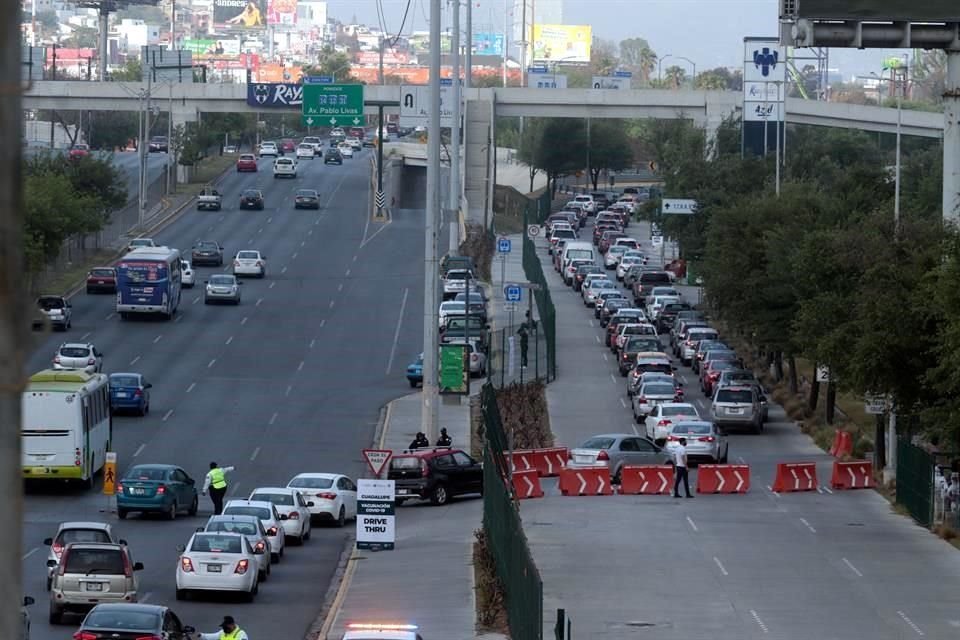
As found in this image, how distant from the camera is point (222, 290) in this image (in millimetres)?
74312

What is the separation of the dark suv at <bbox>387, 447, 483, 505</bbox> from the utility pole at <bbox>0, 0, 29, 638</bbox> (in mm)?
32851

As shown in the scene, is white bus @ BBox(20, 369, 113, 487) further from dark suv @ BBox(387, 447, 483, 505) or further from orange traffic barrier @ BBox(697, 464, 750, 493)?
orange traffic barrier @ BBox(697, 464, 750, 493)

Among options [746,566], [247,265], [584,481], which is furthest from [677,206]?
[746,566]

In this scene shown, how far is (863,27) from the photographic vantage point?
38.7m

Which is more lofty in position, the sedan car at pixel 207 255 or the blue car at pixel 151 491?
the sedan car at pixel 207 255

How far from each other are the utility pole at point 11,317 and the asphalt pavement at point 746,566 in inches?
718

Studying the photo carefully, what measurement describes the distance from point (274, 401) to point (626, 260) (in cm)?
4115

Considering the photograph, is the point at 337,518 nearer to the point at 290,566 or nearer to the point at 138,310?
the point at 290,566

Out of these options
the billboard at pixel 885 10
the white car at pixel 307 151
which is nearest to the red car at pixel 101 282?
the billboard at pixel 885 10

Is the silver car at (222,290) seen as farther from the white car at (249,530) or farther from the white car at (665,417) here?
the white car at (249,530)

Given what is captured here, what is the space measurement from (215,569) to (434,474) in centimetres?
1276

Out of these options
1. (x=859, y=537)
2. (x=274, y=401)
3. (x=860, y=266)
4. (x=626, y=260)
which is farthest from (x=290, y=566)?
(x=626, y=260)

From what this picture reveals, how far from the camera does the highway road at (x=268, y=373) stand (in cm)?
3025

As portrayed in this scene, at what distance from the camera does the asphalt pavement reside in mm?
24438
